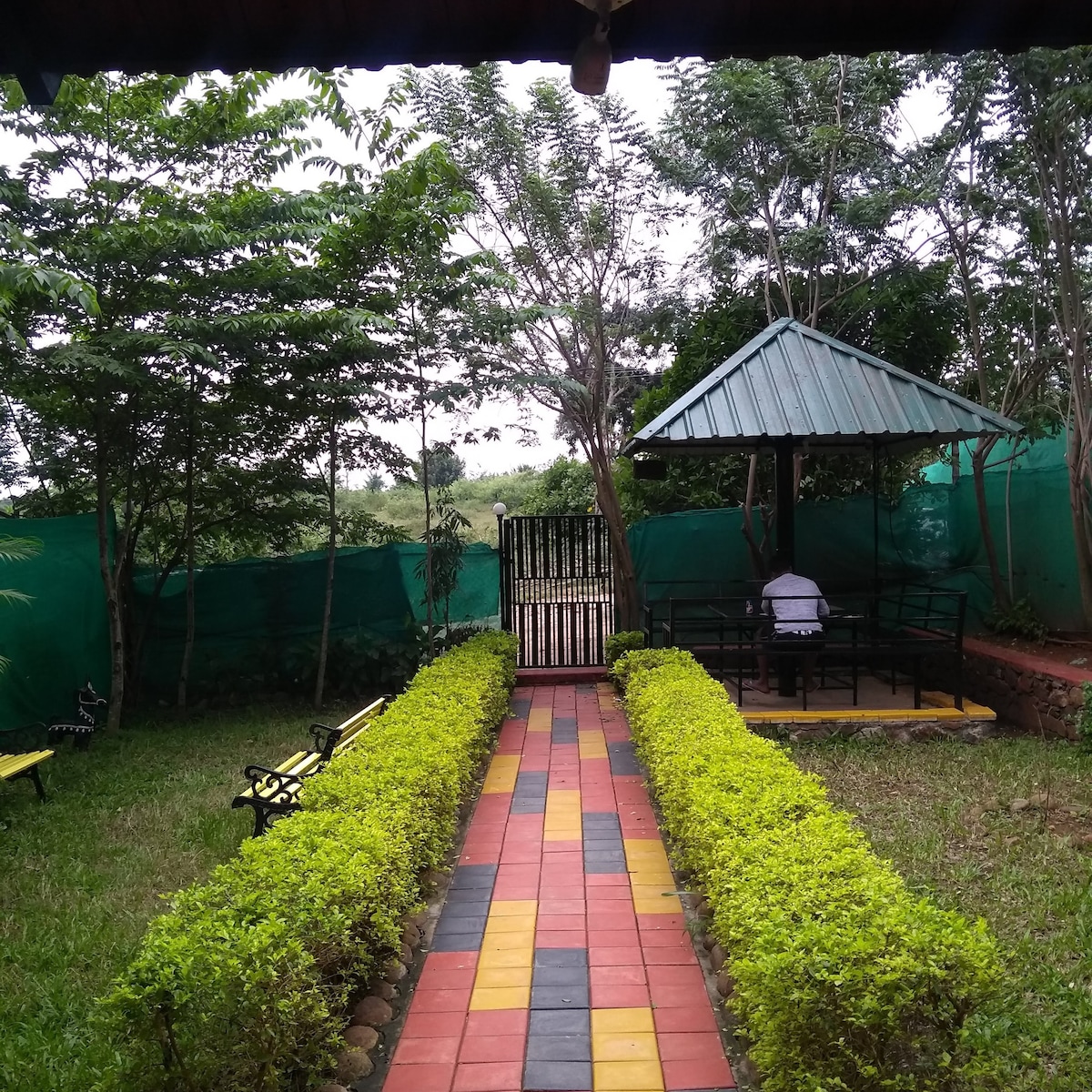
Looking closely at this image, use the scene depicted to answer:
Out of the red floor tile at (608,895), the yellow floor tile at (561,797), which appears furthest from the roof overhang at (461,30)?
the yellow floor tile at (561,797)

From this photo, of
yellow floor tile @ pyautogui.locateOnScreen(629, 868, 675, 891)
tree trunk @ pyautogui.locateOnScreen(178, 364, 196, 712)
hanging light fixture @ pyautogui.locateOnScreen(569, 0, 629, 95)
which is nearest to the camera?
hanging light fixture @ pyautogui.locateOnScreen(569, 0, 629, 95)

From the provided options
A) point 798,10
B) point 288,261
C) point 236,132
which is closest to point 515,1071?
point 798,10

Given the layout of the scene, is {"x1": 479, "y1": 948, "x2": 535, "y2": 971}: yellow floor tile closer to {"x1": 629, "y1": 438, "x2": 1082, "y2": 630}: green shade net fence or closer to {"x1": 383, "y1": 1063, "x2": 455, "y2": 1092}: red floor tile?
{"x1": 383, "y1": 1063, "x2": 455, "y2": 1092}: red floor tile

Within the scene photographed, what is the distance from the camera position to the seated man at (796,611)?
23.0 ft

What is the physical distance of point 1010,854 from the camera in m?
4.34

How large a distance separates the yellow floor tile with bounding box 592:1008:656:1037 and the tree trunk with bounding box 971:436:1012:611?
7362 mm

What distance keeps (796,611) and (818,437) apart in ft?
4.96

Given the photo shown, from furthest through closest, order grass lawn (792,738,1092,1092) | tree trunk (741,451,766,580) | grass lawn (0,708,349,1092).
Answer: tree trunk (741,451,766,580)
grass lawn (0,708,349,1092)
grass lawn (792,738,1092,1092)

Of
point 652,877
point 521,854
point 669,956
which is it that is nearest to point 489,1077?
point 669,956

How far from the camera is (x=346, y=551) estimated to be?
941 cm

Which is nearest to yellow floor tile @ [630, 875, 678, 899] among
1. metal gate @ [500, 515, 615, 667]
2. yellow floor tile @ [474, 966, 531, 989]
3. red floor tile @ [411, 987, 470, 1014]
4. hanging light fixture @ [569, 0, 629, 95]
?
yellow floor tile @ [474, 966, 531, 989]

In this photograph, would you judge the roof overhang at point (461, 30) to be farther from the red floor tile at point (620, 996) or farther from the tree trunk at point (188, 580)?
the tree trunk at point (188, 580)

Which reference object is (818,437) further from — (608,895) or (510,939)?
(510,939)

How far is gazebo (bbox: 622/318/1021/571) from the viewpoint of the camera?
7.12 meters
